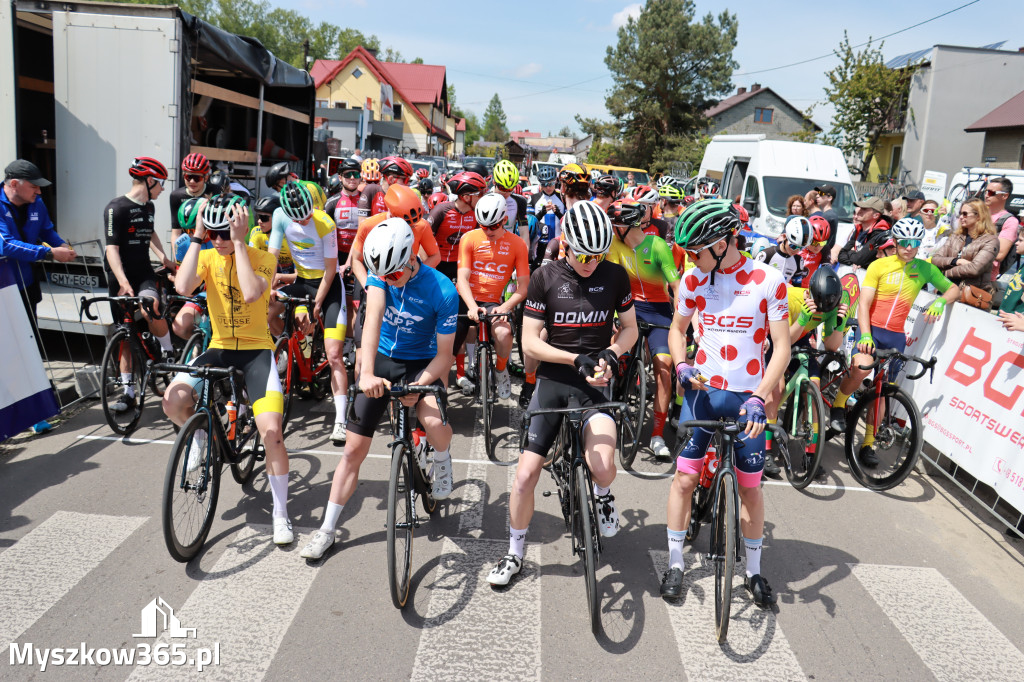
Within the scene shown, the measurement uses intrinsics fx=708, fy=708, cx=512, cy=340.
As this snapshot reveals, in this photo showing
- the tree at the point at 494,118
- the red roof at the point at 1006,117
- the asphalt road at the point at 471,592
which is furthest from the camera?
the tree at the point at 494,118

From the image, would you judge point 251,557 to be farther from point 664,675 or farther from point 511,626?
point 664,675

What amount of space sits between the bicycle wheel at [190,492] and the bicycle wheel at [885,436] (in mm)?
5352

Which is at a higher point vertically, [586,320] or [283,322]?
[586,320]

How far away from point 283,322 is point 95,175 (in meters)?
4.03

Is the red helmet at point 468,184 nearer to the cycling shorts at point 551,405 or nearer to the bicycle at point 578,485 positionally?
the cycling shorts at point 551,405

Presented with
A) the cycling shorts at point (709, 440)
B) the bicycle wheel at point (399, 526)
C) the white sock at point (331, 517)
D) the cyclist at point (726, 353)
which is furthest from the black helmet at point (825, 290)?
the white sock at point (331, 517)

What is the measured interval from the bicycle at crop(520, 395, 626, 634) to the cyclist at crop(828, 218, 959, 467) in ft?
10.9

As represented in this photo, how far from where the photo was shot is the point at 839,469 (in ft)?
21.7

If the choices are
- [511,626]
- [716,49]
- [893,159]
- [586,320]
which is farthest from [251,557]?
[716,49]

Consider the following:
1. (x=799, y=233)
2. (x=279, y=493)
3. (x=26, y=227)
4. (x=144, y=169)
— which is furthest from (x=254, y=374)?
(x=799, y=233)

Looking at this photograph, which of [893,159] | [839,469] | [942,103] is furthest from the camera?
[893,159]

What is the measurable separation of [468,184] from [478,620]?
458 centimetres

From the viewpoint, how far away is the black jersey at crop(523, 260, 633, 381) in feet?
14.3

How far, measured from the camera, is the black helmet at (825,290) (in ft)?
18.6
